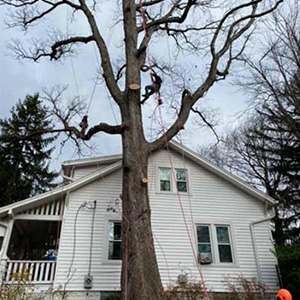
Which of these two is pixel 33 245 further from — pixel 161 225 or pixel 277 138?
pixel 277 138

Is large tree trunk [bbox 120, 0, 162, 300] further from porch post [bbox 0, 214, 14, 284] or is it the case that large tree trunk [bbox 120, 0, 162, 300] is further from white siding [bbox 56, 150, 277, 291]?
porch post [bbox 0, 214, 14, 284]

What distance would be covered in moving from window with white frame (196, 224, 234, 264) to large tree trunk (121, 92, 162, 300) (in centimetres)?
416

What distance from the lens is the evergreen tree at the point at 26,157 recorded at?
15704 millimetres

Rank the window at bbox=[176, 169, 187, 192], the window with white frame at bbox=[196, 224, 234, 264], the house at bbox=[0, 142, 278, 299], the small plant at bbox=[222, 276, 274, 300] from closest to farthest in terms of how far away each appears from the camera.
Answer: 1. the house at bbox=[0, 142, 278, 299]
2. the small plant at bbox=[222, 276, 274, 300]
3. the window with white frame at bbox=[196, 224, 234, 264]
4. the window at bbox=[176, 169, 187, 192]

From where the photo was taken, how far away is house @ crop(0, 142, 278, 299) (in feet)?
25.6

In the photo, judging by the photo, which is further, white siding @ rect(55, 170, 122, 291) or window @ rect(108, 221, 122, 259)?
window @ rect(108, 221, 122, 259)

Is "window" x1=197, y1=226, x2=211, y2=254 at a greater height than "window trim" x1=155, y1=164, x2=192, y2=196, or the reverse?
"window trim" x1=155, y1=164, x2=192, y2=196

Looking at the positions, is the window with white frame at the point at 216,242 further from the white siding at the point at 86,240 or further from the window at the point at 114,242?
the white siding at the point at 86,240

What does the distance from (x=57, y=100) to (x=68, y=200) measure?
3786 millimetres

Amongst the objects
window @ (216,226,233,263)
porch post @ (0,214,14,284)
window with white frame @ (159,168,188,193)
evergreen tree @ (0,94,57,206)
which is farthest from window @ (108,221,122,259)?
evergreen tree @ (0,94,57,206)

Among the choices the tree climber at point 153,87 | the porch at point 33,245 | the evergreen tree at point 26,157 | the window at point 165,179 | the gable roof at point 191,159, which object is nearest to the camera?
the porch at point 33,245

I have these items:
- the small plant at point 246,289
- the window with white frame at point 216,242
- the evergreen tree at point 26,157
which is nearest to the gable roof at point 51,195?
the window with white frame at point 216,242

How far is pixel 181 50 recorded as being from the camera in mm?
10797

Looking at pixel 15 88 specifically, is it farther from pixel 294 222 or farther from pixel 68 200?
pixel 294 222
